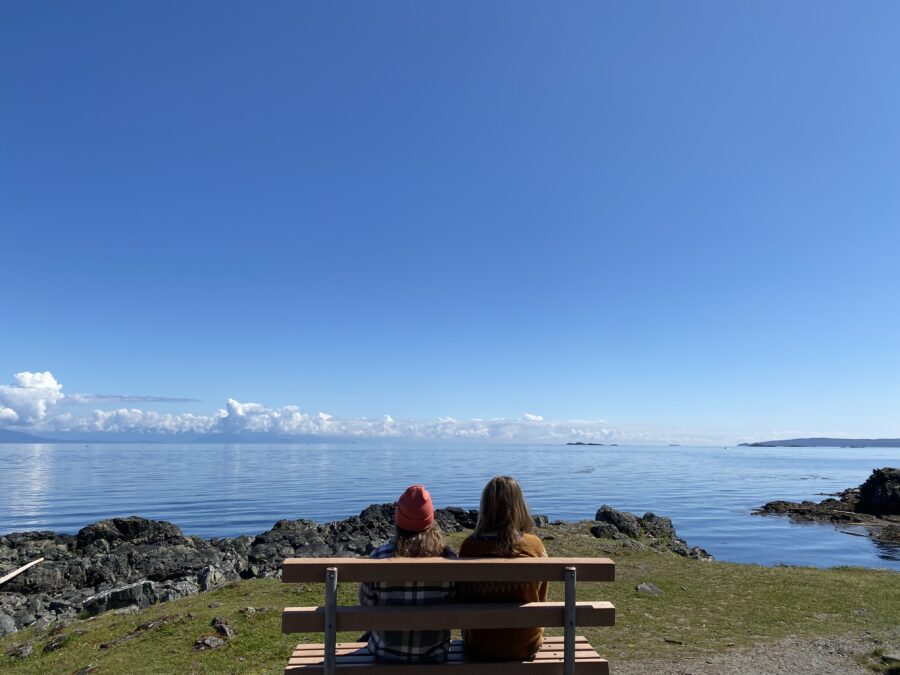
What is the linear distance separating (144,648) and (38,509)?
4571 centimetres

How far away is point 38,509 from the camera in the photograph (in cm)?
4403

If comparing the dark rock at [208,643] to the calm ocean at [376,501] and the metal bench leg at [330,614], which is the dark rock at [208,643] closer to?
the metal bench leg at [330,614]

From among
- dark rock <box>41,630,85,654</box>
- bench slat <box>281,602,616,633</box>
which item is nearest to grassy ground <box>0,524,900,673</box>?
dark rock <box>41,630,85,654</box>

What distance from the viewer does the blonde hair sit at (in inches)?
→ 172

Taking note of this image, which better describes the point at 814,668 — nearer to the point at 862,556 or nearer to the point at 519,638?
the point at 519,638

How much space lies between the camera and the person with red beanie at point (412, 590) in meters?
4.10

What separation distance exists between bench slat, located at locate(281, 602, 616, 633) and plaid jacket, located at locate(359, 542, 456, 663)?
9 cm

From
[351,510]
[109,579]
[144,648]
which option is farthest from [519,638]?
[351,510]

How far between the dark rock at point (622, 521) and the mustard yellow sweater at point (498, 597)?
17.1 m

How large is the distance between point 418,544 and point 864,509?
52.7 m

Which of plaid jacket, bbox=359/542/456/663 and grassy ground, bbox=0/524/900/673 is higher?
plaid jacket, bbox=359/542/456/663

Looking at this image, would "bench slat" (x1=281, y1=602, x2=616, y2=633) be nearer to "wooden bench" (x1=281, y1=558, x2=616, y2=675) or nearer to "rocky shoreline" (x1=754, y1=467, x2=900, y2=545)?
"wooden bench" (x1=281, y1=558, x2=616, y2=675)

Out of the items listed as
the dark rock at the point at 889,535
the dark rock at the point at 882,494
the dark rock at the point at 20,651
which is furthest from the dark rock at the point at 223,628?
the dark rock at the point at 882,494

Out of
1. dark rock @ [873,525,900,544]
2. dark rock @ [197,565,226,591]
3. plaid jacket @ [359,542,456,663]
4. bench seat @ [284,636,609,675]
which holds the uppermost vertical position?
plaid jacket @ [359,542,456,663]
